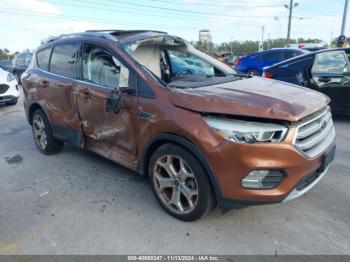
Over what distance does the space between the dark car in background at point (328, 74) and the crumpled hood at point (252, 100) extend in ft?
11.8

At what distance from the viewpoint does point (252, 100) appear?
274cm

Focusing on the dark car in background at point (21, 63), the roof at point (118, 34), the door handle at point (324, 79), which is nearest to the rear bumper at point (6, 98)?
the roof at point (118, 34)

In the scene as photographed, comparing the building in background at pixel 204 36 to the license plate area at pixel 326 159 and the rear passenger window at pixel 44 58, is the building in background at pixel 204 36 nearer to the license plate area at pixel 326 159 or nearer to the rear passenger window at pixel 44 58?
the rear passenger window at pixel 44 58

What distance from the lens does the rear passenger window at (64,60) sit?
426cm

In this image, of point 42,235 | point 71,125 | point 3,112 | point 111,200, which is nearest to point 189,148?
point 111,200

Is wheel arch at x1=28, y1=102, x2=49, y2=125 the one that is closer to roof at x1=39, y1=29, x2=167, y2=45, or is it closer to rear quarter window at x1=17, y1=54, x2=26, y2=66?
roof at x1=39, y1=29, x2=167, y2=45

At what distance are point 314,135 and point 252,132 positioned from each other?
0.67 metres

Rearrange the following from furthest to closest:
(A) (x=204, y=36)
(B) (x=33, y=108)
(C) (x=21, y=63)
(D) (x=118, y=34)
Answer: (A) (x=204, y=36)
(C) (x=21, y=63)
(B) (x=33, y=108)
(D) (x=118, y=34)

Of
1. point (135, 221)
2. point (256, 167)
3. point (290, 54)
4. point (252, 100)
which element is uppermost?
point (252, 100)

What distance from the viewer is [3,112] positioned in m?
9.24

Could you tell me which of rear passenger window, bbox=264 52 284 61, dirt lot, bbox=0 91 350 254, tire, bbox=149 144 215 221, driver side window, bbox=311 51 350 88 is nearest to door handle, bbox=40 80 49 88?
dirt lot, bbox=0 91 350 254

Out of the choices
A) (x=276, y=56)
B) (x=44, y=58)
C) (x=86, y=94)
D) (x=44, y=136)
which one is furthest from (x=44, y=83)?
(x=276, y=56)

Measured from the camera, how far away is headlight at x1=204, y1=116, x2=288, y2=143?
256 centimetres

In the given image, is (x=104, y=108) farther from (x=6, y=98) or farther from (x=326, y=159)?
(x=6, y=98)
